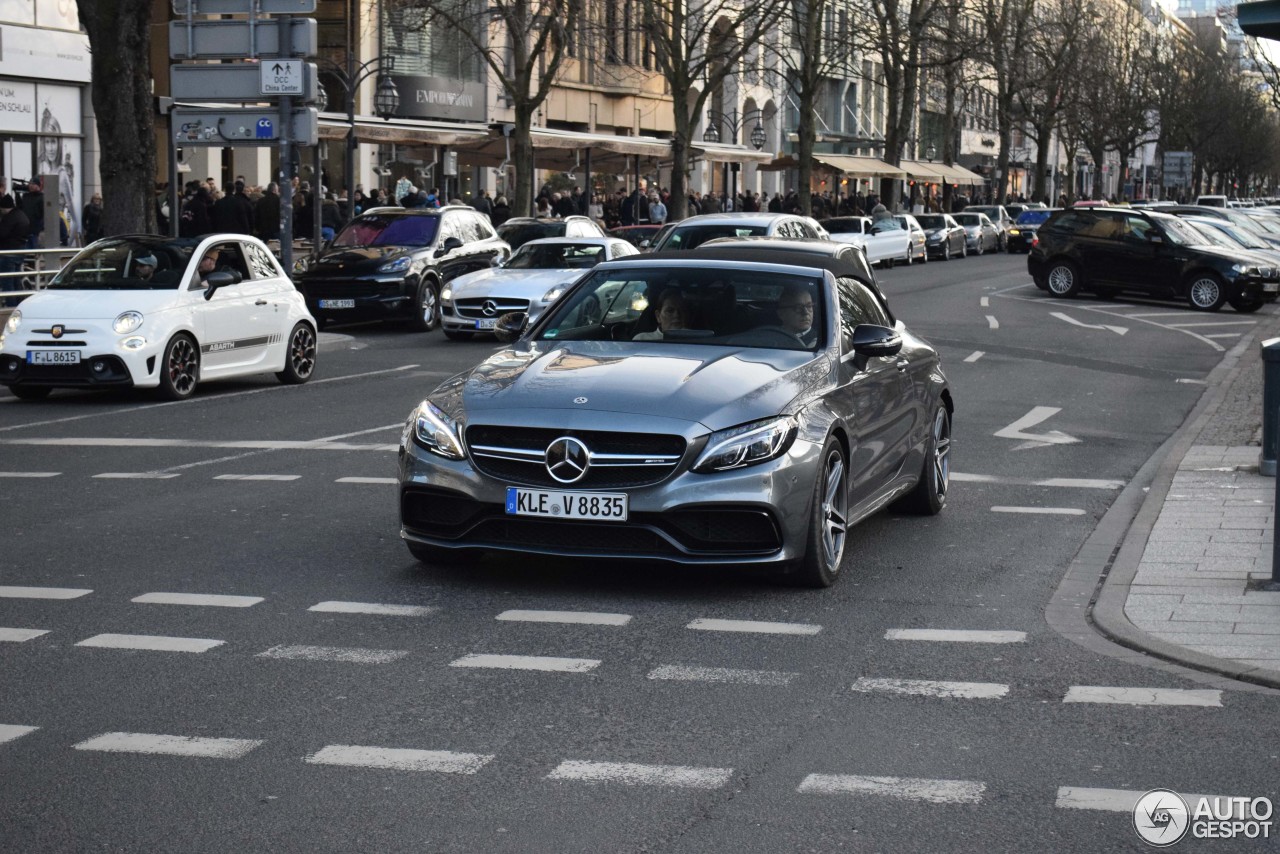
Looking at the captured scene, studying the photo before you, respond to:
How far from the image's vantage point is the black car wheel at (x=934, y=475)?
1054 centimetres

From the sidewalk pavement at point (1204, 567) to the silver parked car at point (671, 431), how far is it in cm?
133

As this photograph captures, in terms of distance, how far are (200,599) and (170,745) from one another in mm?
2420

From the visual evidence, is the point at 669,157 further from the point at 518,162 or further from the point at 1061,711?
the point at 1061,711

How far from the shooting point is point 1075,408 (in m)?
17.0

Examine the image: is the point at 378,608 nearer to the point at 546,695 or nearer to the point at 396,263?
the point at 546,695

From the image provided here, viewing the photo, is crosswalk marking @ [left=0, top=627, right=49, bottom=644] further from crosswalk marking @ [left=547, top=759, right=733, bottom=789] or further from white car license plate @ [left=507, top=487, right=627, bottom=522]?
crosswalk marking @ [left=547, top=759, right=733, bottom=789]

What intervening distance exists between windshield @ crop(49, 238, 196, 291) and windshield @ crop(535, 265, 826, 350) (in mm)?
8611

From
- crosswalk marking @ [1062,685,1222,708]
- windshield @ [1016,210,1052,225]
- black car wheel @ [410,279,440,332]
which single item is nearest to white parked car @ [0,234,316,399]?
black car wheel @ [410,279,440,332]

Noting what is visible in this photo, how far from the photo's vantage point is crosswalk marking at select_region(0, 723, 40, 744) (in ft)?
19.0

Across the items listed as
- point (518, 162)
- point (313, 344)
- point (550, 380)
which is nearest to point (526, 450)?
point (550, 380)

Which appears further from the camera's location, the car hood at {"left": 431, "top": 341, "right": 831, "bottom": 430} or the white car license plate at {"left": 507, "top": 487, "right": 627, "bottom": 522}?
the car hood at {"left": 431, "top": 341, "right": 831, "bottom": 430}

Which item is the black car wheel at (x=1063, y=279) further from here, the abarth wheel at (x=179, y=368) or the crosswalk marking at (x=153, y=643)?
the crosswalk marking at (x=153, y=643)

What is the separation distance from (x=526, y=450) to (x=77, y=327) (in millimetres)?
9528

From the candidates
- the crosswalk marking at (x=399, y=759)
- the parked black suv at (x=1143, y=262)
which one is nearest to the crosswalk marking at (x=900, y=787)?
the crosswalk marking at (x=399, y=759)
